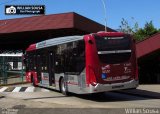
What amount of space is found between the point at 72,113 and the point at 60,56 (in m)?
7.77

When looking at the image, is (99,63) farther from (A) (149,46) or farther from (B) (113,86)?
(A) (149,46)

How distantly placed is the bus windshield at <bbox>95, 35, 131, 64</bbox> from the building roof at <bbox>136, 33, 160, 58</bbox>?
9453 mm

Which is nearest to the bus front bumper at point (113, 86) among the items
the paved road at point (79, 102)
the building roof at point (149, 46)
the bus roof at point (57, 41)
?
the paved road at point (79, 102)

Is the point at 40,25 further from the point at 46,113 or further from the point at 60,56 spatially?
the point at 46,113

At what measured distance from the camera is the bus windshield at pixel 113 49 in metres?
18.2

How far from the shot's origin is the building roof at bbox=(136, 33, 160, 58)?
28.0 meters

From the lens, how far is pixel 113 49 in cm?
1834

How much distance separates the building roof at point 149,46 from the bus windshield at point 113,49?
372 inches

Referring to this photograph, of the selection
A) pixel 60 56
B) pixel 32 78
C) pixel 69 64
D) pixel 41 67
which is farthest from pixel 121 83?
pixel 32 78

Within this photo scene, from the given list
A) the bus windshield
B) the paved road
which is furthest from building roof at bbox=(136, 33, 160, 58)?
the bus windshield

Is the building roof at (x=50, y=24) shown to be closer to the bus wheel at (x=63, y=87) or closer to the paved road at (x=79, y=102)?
the bus wheel at (x=63, y=87)

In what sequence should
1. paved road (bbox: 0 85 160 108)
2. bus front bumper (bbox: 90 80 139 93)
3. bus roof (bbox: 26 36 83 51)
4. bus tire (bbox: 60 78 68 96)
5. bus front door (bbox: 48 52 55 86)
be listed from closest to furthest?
1. paved road (bbox: 0 85 160 108)
2. bus front bumper (bbox: 90 80 139 93)
3. bus roof (bbox: 26 36 83 51)
4. bus tire (bbox: 60 78 68 96)
5. bus front door (bbox: 48 52 55 86)

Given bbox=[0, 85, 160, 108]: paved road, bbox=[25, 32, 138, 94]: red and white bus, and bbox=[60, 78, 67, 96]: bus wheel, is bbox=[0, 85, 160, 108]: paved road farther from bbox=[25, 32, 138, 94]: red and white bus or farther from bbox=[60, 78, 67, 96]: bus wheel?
bbox=[25, 32, 138, 94]: red and white bus

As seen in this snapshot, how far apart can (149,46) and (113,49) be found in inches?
410
